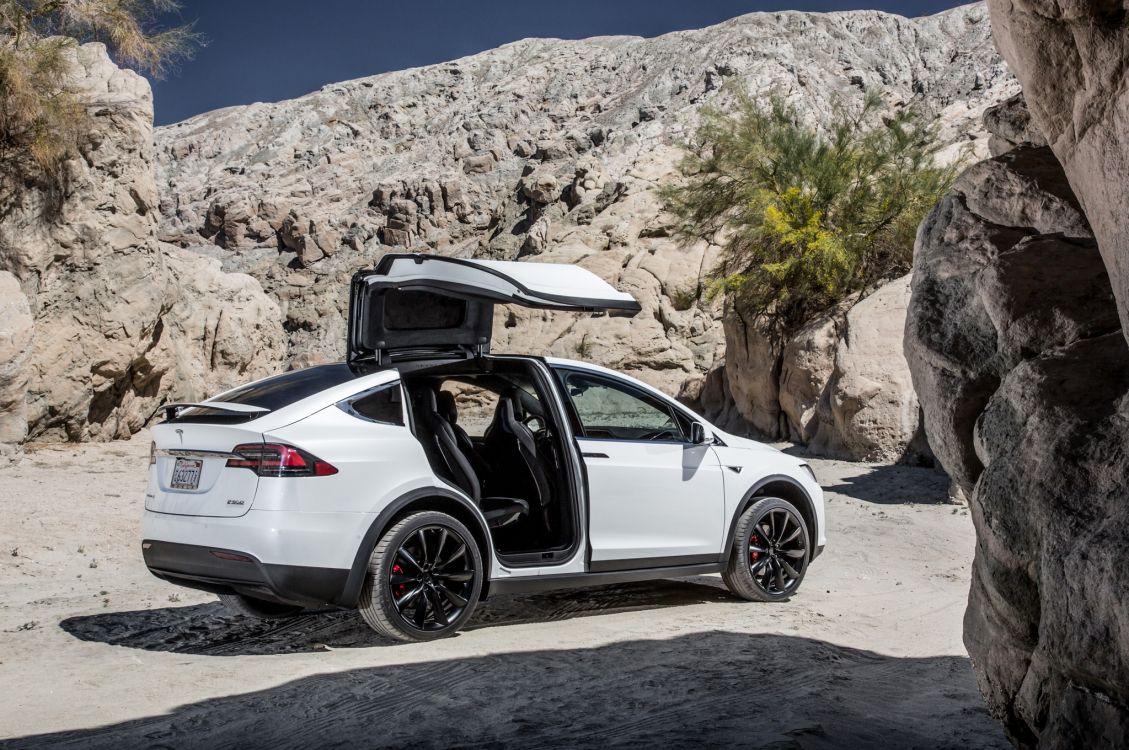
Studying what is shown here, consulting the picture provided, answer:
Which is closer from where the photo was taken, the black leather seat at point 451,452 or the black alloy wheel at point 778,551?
the black leather seat at point 451,452

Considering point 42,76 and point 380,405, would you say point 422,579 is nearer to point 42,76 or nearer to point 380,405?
point 380,405

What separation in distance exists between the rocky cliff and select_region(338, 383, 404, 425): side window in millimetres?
10521

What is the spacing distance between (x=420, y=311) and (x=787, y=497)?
2.86 m

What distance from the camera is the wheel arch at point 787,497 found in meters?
7.11

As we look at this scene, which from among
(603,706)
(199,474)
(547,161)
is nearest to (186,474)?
(199,474)

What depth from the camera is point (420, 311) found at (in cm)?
677

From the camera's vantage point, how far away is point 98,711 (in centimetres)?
451

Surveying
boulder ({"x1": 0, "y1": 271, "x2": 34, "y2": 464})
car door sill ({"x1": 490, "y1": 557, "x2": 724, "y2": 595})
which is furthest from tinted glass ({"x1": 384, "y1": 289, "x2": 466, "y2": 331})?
boulder ({"x1": 0, "y1": 271, "x2": 34, "y2": 464})

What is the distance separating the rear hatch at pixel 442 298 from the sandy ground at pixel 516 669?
5.63 ft

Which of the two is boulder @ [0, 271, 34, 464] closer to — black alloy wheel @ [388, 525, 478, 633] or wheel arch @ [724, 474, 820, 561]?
black alloy wheel @ [388, 525, 478, 633]

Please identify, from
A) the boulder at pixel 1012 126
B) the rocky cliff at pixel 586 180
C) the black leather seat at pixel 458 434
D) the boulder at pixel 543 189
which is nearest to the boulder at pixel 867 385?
the rocky cliff at pixel 586 180

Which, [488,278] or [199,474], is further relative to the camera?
[488,278]

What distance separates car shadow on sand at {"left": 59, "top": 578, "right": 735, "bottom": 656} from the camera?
5844 mm

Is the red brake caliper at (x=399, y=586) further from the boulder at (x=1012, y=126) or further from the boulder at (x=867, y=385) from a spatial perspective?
the boulder at (x=867, y=385)
